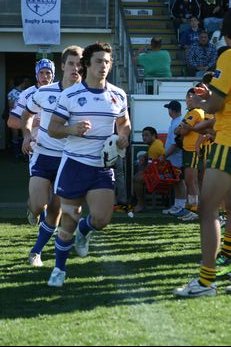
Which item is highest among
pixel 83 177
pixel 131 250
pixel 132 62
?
pixel 132 62

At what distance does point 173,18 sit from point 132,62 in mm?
4871

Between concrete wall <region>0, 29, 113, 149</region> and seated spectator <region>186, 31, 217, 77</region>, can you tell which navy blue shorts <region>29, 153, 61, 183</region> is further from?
concrete wall <region>0, 29, 113, 149</region>

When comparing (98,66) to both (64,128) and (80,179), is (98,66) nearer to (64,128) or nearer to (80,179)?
(64,128)

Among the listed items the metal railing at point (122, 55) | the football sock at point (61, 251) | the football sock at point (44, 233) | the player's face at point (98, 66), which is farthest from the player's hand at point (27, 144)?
the metal railing at point (122, 55)

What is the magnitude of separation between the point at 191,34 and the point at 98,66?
43.2 feet

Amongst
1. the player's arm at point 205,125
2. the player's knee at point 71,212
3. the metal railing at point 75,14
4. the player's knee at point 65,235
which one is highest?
the metal railing at point 75,14

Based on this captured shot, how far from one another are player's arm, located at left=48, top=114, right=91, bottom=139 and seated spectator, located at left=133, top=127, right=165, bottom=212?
611 centimetres

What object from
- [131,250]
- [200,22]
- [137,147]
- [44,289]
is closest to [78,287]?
[44,289]

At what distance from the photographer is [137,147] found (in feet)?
45.6

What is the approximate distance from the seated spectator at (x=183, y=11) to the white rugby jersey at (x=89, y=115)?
48.3 feet

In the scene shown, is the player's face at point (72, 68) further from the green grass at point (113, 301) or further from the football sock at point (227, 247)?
the football sock at point (227, 247)

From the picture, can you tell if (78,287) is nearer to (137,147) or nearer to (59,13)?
(137,147)

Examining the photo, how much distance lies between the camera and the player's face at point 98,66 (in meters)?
7.07

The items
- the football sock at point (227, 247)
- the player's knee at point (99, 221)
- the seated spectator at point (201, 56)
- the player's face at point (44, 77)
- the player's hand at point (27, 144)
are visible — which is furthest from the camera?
the seated spectator at point (201, 56)
